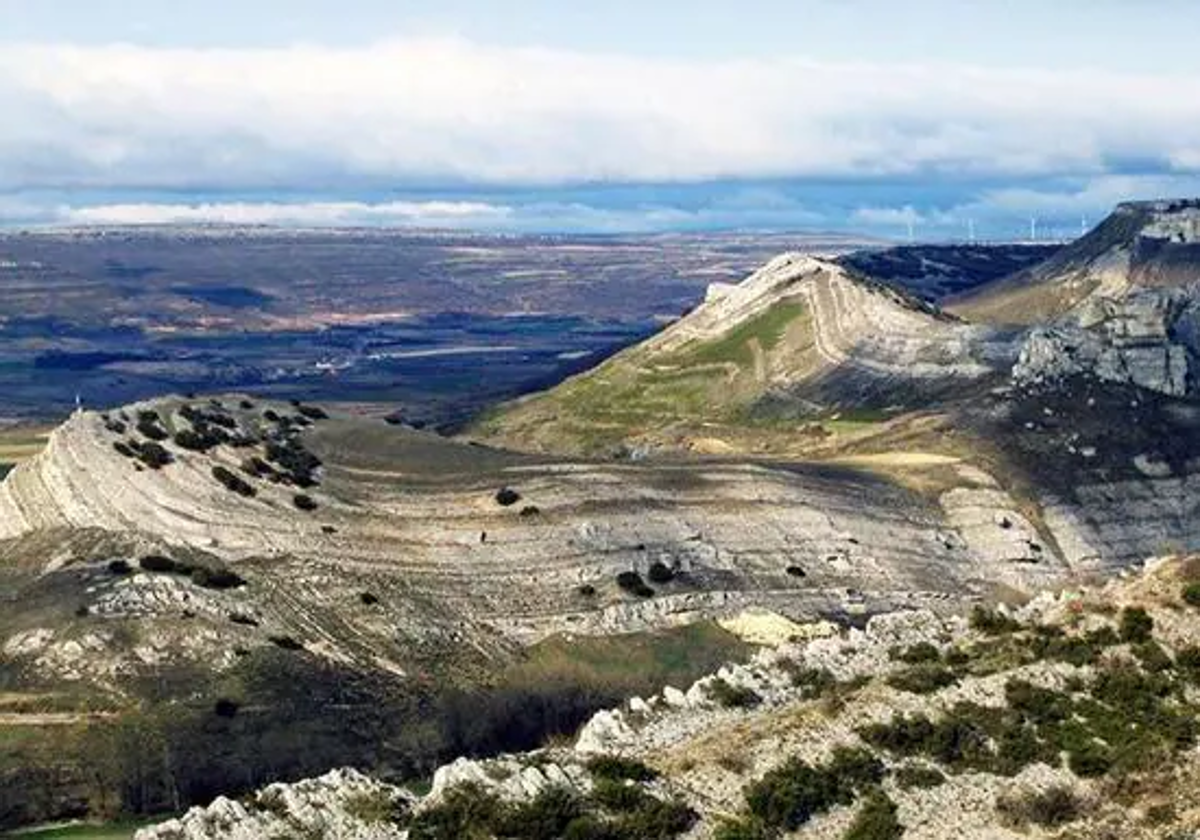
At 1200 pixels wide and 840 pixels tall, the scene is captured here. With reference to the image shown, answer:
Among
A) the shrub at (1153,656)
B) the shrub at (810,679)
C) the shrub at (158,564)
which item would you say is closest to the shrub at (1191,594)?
the shrub at (1153,656)

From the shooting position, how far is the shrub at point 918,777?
4912cm

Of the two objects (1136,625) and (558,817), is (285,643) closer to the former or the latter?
(1136,625)

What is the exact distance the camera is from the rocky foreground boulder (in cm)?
4525

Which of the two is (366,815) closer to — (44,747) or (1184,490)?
(44,747)

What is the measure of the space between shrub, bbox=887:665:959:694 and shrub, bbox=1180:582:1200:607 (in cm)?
965

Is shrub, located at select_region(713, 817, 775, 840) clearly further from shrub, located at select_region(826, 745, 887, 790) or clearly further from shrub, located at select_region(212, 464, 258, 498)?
shrub, located at select_region(212, 464, 258, 498)

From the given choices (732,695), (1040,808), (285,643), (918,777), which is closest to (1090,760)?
(1040,808)

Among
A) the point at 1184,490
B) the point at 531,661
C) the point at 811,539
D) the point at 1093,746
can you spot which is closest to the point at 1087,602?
the point at 1093,746

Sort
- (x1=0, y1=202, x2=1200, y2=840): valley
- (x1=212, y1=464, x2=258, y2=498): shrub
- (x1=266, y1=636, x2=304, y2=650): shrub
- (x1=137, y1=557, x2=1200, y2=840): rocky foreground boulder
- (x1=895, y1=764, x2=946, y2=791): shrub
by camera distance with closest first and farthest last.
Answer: (x1=137, y1=557, x2=1200, y2=840): rocky foreground boulder < (x1=895, y1=764, x2=946, y2=791): shrub < (x1=0, y1=202, x2=1200, y2=840): valley < (x1=266, y1=636, x2=304, y2=650): shrub < (x1=212, y1=464, x2=258, y2=498): shrub

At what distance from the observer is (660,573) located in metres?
113

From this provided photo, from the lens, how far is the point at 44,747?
257ft

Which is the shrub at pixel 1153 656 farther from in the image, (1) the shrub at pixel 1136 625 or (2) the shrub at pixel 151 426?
(2) the shrub at pixel 151 426

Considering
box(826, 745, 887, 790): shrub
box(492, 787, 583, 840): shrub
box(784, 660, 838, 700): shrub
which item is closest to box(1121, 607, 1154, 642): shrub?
box(784, 660, 838, 700): shrub

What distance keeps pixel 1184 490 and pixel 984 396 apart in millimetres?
23556
